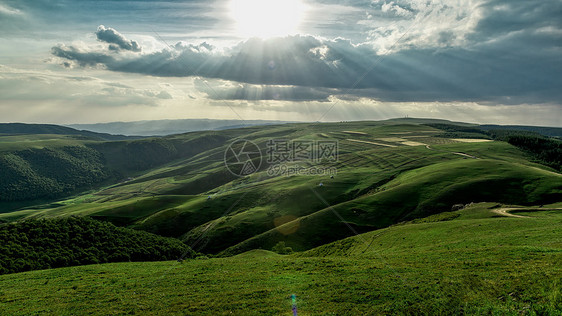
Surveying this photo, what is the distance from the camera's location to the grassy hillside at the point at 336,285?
66.6 feet

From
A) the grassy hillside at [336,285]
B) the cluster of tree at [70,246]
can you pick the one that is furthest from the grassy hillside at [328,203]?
the grassy hillside at [336,285]

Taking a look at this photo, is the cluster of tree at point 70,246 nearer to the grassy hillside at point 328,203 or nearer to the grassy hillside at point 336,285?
the grassy hillside at point 336,285

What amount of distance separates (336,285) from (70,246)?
50.3 m

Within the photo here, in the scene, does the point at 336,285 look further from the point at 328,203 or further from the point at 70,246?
the point at 328,203

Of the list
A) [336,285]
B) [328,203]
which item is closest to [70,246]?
[336,285]

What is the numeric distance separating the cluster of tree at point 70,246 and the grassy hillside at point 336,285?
322 inches

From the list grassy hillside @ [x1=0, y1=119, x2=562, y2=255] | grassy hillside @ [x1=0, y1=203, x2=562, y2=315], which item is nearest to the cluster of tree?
grassy hillside @ [x1=0, y1=203, x2=562, y2=315]

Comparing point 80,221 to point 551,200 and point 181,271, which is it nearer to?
point 181,271

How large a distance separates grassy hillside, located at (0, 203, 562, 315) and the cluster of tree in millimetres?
8182

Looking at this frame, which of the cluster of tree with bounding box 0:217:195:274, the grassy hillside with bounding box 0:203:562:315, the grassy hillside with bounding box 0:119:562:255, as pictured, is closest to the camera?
the grassy hillside with bounding box 0:203:562:315

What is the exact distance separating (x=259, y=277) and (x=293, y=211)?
79499 mm

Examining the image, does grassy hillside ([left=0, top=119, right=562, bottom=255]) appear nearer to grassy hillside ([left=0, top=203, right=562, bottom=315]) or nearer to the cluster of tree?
the cluster of tree

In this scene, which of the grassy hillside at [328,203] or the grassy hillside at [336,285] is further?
the grassy hillside at [328,203]

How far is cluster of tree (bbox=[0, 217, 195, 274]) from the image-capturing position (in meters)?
44.4
